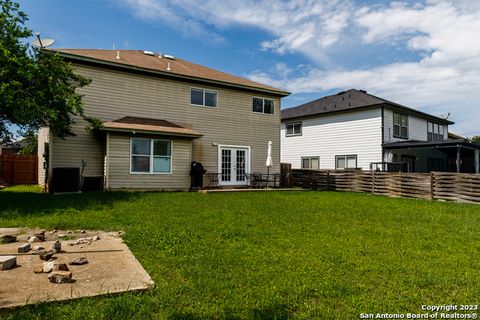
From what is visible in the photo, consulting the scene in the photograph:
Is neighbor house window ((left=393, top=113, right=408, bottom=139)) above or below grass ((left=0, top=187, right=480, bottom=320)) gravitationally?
above

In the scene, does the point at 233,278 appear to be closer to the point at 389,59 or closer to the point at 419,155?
the point at 389,59

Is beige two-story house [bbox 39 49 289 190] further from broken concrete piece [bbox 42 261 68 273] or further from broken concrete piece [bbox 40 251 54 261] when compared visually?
broken concrete piece [bbox 42 261 68 273]

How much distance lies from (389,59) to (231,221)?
55.7ft

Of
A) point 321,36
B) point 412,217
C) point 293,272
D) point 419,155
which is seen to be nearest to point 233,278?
point 293,272

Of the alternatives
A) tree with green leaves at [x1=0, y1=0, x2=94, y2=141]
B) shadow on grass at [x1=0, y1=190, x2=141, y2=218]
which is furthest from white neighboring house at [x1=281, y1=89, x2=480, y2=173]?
tree with green leaves at [x1=0, y1=0, x2=94, y2=141]

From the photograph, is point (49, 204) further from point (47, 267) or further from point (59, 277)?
point (59, 277)

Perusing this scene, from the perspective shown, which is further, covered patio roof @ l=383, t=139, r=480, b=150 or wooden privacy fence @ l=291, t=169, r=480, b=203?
covered patio roof @ l=383, t=139, r=480, b=150

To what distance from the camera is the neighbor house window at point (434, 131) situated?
81.9 ft

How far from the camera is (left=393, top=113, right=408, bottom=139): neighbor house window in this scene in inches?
845

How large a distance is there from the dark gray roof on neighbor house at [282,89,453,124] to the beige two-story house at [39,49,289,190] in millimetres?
6526

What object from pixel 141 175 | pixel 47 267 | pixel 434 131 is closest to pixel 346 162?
pixel 434 131

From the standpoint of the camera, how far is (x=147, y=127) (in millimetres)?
13242

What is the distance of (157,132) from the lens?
42.9 ft

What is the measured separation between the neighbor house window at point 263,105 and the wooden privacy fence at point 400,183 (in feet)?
14.4
